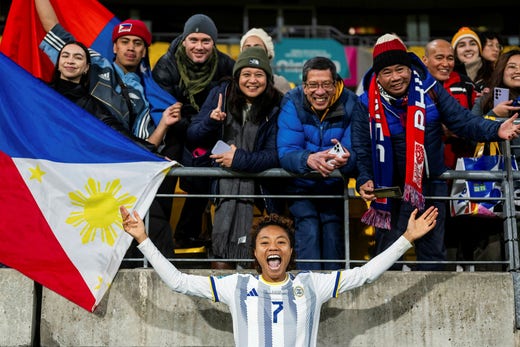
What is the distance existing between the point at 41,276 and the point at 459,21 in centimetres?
3533

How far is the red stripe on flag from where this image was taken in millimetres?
7043

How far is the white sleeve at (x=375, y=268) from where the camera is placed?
6430mm

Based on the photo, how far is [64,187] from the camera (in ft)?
23.8

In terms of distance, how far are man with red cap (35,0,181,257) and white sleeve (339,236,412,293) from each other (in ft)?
5.64

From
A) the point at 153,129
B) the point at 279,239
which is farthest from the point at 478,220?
the point at 153,129

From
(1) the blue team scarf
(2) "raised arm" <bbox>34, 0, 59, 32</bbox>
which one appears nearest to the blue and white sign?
(2) "raised arm" <bbox>34, 0, 59, 32</bbox>

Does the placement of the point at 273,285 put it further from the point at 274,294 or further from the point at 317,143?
the point at 317,143

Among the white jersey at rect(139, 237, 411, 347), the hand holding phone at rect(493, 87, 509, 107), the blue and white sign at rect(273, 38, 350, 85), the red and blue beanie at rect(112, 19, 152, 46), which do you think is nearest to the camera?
the white jersey at rect(139, 237, 411, 347)

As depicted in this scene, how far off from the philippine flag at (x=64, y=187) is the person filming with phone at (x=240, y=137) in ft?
1.64

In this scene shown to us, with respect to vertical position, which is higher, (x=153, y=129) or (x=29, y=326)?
(x=153, y=129)

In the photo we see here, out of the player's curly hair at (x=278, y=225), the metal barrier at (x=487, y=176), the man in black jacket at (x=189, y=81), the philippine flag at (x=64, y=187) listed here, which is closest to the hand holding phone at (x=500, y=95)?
the metal barrier at (x=487, y=176)

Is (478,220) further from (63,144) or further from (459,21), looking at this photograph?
(459,21)

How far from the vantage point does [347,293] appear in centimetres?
715

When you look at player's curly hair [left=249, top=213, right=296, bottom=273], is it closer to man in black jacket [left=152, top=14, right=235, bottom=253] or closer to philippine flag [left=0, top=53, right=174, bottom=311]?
philippine flag [left=0, top=53, right=174, bottom=311]
